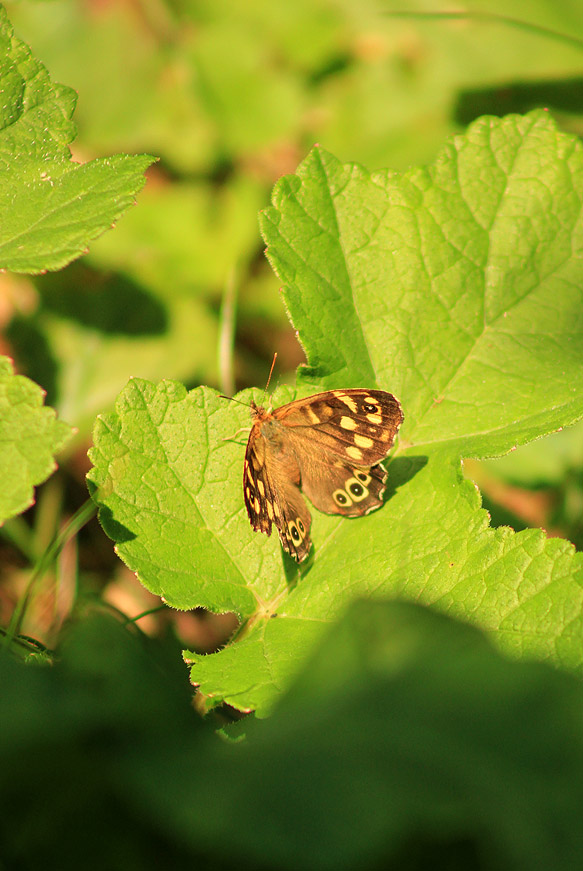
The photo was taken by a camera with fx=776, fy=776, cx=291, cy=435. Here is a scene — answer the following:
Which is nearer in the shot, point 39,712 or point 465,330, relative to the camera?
point 39,712

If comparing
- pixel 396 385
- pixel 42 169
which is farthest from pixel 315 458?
pixel 42 169

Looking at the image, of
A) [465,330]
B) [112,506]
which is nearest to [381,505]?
[465,330]

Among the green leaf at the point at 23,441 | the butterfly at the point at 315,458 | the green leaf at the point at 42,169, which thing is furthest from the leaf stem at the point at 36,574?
the green leaf at the point at 42,169

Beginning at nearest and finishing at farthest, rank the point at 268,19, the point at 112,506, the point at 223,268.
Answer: the point at 112,506, the point at 223,268, the point at 268,19

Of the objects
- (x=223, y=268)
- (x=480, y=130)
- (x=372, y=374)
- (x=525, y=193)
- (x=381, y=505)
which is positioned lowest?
(x=223, y=268)

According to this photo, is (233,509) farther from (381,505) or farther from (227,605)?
(381,505)

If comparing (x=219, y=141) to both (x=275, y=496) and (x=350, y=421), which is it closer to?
(x=350, y=421)
